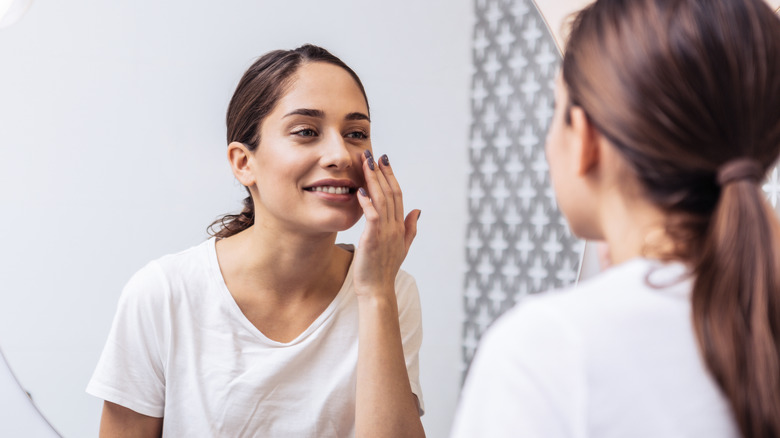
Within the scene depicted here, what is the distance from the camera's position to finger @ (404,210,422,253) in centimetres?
93

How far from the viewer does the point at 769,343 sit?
0.38 metres

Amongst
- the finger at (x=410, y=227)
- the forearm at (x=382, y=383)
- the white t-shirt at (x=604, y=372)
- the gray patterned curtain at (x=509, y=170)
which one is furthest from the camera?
the gray patterned curtain at (x=509, y=170)

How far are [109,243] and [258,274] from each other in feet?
0.67

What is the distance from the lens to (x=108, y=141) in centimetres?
93

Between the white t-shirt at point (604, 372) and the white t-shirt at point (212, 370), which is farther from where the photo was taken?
the white t-shirt at point (212, 370)

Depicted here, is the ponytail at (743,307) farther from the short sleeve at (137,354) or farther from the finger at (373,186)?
the short sleeve at (137,354)

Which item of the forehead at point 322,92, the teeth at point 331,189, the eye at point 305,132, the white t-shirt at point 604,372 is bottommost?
the white t-shirt at point 604,372

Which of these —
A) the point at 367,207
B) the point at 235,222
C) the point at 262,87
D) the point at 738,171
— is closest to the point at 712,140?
the point at 738,171

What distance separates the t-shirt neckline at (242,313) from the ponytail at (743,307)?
23.3 inches

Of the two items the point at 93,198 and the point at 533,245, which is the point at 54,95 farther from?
the point at 533,245

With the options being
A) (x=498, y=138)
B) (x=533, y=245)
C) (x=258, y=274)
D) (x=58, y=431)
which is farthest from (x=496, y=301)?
(x=58, y=431)

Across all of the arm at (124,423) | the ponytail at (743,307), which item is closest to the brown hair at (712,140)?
the ponytail at (743,307)

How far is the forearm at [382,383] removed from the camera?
0.82 meters

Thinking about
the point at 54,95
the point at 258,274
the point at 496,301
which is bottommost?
the point at 496,301
